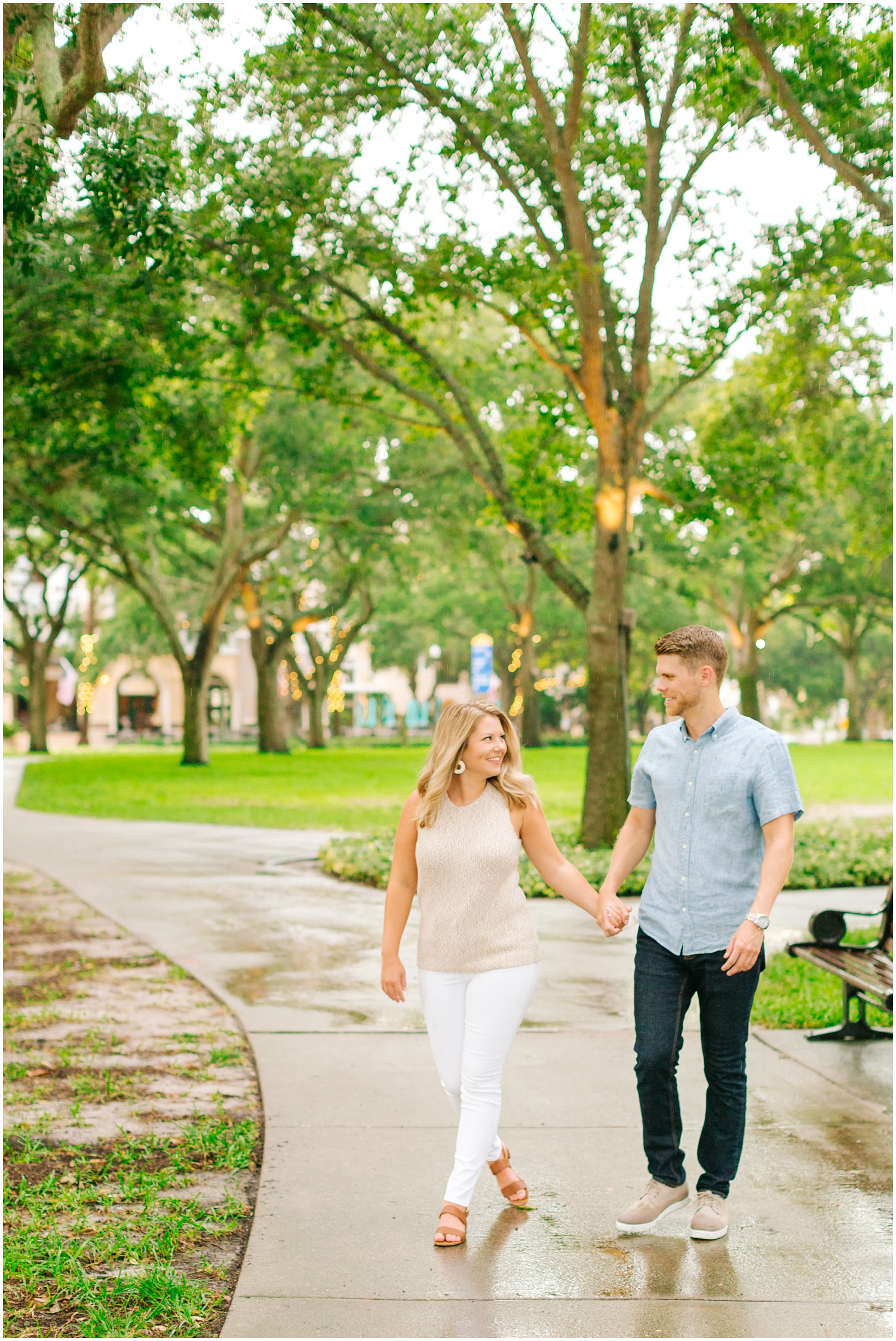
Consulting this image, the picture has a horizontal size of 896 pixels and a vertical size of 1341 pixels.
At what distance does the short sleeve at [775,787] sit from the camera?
13.4ft

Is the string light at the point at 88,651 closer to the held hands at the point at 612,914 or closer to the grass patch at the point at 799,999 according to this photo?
the grass patch at the point at 799,999

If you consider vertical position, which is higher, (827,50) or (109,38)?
(827,50)

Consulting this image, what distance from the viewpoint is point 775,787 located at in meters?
4.08

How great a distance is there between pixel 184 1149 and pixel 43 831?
44.9 ft

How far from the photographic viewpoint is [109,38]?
6.72 metres

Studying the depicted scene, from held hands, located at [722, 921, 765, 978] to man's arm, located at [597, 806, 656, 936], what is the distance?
36cm

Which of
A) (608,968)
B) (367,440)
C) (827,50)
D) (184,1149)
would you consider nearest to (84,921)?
(608,968)

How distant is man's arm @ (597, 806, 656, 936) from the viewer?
423 cm

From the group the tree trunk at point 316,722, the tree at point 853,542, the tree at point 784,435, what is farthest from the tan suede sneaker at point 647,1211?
the tree trunk at point 316,722

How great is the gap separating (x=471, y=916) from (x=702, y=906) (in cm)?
73

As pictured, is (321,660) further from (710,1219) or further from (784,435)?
(710,1219)

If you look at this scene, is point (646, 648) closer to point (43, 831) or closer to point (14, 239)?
point (43, 831)

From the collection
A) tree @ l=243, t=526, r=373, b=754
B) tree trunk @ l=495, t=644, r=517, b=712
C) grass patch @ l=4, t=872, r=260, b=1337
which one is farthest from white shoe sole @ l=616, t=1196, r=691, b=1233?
tree trunk @ l=495, t=644, r=517, b=712

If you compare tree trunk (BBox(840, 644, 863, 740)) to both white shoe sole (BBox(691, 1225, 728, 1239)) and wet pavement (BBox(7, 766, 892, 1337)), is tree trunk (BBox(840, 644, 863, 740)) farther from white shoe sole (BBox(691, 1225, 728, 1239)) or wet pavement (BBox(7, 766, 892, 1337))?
white shoe sole (BBox(691, 1225, 728, 1239))
